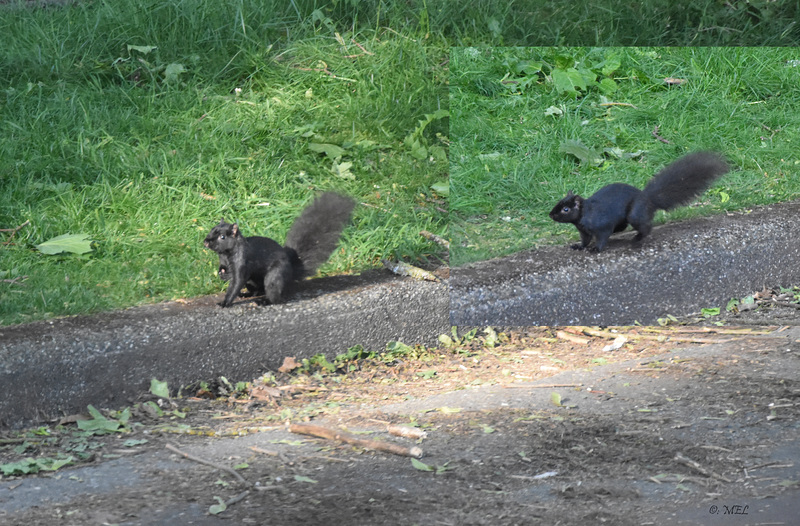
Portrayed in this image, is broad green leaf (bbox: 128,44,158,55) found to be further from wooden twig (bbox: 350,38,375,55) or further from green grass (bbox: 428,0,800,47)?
green grass (bbox: 428,0,800,47)

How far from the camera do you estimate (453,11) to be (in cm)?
490

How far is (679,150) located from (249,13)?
261cm

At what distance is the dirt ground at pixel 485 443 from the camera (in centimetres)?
238

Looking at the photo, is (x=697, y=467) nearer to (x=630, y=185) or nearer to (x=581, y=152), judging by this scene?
(x=630, y=185)

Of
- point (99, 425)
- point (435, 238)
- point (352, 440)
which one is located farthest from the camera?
point (435, 238)

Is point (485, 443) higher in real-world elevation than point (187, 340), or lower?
lower

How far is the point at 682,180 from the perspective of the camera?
12.1 feet

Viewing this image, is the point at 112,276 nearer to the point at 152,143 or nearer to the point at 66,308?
the point at 66,308

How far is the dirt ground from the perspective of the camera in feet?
7.82

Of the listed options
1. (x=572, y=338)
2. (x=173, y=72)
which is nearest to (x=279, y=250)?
(x=572, y=338)

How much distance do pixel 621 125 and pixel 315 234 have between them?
142 centimetres

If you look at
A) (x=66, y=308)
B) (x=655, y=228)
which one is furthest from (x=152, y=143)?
(x=655, y=228)

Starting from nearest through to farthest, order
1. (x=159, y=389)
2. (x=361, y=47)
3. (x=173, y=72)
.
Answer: (x=159, y=389)
(x=173, y=72)
(x=361, y=47)

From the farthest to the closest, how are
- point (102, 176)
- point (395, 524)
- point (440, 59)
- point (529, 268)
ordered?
1. point (440, 59)
2. point (102, 176)
3. point (529, 268)
4. point (395, 524)
